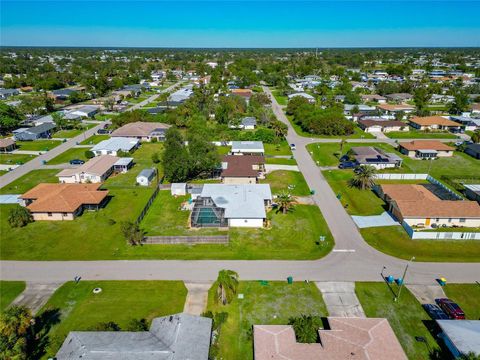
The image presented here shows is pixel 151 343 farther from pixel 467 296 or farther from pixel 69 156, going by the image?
pixel 69 156

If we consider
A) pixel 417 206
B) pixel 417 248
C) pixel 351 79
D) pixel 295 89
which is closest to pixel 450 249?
pixel 417 248

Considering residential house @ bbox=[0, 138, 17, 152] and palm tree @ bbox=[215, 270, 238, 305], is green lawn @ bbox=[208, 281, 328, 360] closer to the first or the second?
palm tree @ bbox=[215, 270, 238, 305]

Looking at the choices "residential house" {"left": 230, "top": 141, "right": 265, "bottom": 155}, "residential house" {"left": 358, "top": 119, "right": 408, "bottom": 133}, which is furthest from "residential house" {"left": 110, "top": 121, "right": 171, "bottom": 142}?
"residential house" {"left": 358, "top": 119, "right": 408, "bottom": 133}

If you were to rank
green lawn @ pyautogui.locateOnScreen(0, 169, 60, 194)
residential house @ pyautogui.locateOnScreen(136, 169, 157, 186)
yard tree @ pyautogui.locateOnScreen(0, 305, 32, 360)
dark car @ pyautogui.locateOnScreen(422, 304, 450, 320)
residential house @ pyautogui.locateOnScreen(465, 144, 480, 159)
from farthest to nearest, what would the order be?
residential house @ pyautogui.locateOnScreen(465, 144, 480, 159) < residential house @ pyautogui.locateOnScreen(136, 169, 157, 186) < green lawn @ pyautogui.locateOnScreen(0, 169, 60, 194) < dark car @ pyautogui.locateOnScreen(422, 304, 450, 320) < yard tree @ pyautogui.locateOnScreen(0, 305, 32, 360)

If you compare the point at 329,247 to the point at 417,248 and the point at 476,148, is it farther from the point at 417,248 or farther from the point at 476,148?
the point at 476,148

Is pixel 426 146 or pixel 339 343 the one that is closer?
pixel 339 343

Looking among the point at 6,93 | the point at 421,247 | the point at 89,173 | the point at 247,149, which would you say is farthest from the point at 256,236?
the point at 6,93

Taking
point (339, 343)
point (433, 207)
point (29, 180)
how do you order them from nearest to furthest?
point (339, 343)
point (433, 207)
point (29, 180)
